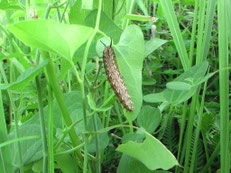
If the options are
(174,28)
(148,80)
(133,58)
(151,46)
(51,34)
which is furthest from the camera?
(148,80)

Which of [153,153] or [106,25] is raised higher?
[106,25]

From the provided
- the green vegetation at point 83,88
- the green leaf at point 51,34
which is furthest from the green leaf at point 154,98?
the green leaf at point 51,34

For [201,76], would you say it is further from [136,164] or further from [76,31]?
[76,31]

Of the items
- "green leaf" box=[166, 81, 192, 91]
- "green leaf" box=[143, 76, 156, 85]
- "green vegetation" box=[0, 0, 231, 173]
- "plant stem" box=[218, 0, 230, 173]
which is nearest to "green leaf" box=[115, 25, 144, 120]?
"green vegetation" box=[0, 0, 231, 173]

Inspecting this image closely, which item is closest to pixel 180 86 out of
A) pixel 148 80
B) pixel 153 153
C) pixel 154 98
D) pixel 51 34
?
pixel 154 98

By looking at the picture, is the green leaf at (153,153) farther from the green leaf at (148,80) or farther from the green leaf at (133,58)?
the green leaf at (148,80)

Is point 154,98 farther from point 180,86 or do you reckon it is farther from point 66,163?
point 66,163

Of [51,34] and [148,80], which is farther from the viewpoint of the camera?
[148,80]
